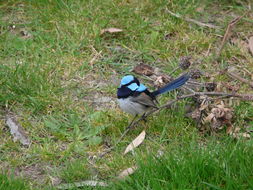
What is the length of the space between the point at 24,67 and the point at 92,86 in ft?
2.24

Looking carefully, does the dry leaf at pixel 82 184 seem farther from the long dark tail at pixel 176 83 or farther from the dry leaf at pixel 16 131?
the long dark tail at pixel 176 83

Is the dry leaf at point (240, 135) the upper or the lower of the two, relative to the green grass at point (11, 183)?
lower

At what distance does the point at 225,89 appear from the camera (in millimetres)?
5215

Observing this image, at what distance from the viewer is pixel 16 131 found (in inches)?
192

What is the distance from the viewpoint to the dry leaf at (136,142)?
4.59 m

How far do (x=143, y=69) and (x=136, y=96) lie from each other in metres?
0.83

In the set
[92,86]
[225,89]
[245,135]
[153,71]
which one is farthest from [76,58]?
[245,135]

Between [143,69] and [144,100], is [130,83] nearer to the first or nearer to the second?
[144,100]

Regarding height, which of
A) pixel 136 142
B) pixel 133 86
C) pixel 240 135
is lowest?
pixel 136 142

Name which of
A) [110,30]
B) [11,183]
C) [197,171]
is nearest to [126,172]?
[197,171]

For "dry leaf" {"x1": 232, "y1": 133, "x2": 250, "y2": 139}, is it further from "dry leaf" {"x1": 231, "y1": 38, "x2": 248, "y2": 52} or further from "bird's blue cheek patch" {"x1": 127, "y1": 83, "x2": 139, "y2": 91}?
"dry leaf" {"x1": 231, "y1": 38, "x2": 248, "y2": 52}

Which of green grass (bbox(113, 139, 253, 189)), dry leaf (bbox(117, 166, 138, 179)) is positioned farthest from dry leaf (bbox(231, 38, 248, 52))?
dry leaf (bbox(117, 166, 138, 179))

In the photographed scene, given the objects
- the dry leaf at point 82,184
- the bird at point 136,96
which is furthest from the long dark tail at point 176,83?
the dry leaf at point 82,184

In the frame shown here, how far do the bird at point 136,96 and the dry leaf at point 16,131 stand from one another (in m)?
0.86
